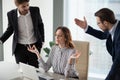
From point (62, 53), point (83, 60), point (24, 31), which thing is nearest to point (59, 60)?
point (62, 53)

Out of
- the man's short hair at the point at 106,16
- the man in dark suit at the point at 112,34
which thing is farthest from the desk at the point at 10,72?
the man's short hair at the point at 106,16

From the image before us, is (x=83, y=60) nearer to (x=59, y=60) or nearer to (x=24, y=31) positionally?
(x=59, y=60)

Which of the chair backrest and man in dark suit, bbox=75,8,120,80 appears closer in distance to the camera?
man in dark suit, bbox=75,8,120,80

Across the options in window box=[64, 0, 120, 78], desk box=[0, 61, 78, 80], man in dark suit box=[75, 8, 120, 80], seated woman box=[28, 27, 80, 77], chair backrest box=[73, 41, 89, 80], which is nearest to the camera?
man in dark suit box=[75, 8, 120, 80]

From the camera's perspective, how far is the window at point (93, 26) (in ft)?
11.7

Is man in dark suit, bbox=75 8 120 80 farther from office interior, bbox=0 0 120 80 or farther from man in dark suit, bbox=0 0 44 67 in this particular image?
office interior, bbox=0 0 120 80

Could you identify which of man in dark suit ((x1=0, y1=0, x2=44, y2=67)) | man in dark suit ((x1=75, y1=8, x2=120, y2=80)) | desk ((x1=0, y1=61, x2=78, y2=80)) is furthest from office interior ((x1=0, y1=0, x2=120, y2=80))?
man in dark suit ((x1=75, y1=8, x2=120, y2=80))

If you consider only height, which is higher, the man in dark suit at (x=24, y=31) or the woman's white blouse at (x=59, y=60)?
the man in dark suit at (x=24, y=31)

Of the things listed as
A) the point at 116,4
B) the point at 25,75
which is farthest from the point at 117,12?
the point at 25,75

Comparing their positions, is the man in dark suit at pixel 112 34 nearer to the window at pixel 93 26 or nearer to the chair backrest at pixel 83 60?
the chair backrest at pixel 83 60

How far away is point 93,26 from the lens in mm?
3594

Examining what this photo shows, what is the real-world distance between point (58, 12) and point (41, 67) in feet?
5.36

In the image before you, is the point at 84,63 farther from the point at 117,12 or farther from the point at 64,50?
the point at 117,12

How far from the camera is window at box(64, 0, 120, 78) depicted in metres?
3.56
